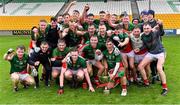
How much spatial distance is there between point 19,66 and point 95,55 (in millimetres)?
1787

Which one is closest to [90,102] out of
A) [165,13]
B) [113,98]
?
[113,98]

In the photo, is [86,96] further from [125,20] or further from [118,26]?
[125,20]

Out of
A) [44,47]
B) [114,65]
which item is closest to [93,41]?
[114,65]

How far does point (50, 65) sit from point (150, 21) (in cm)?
259

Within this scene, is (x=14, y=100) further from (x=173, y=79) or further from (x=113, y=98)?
(x=173, y=79)

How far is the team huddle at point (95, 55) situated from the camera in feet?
28.0

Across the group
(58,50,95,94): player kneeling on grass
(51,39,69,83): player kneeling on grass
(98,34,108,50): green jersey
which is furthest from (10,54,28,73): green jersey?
(98,34,108,50): green jersey

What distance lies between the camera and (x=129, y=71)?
9234mm

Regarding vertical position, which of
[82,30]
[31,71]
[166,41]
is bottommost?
[166,41]

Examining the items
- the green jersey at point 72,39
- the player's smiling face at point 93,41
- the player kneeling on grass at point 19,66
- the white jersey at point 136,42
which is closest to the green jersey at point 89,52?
the player's smiling face at point 93,41

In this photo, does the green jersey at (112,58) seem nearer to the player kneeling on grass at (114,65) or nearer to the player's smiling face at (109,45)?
the player kneeling on grass at (114,65)

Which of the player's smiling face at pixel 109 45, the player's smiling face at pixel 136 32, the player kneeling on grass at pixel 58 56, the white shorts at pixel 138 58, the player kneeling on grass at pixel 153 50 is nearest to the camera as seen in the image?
the player's smiling face at pixel 109 45

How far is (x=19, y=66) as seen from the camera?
8836 millimetres

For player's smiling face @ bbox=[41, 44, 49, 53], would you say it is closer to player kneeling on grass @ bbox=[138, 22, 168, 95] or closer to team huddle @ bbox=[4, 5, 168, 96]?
team huddle @ bbox=[4, 5, 168, 96]
